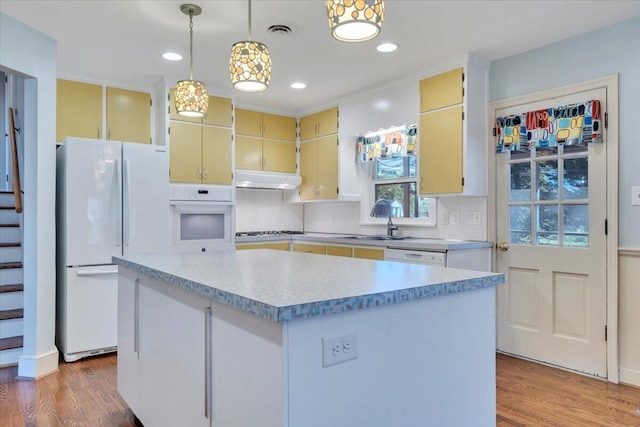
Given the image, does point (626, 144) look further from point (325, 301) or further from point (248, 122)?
point (248, 122)

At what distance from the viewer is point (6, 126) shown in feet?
18.4

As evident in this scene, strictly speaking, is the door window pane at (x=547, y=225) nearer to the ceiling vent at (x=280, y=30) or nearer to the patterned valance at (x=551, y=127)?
the patterned valance at (x=551, y=127)

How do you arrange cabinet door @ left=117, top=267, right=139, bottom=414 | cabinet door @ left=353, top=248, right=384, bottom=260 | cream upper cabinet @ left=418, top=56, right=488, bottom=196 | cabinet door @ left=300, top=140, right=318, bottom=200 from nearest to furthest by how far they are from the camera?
cabinet door @ left=117, top=267, right=139, bottom=414, cream upper cabinet @ left=418, top=56, right=488, bottom=196, cabinet door @ left=353, top=248, right=384, bottom=260, cabinet door @ left=300, top=140, right=318, bottom=200

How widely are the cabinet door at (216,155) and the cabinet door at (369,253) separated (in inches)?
62.0

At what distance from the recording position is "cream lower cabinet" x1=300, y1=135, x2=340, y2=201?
4.87 meters

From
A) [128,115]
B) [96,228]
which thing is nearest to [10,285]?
[96,228]

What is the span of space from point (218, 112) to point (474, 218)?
2756 mm

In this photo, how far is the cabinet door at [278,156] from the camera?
5129mm

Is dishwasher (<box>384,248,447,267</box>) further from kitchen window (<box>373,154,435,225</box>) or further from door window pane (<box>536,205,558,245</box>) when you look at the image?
door window pane (<box>536,205,558,245</box>)

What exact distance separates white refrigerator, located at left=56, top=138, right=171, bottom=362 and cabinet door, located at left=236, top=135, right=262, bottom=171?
1.32 metres

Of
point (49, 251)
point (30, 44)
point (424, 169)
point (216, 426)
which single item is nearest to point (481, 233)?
point (424, 169)

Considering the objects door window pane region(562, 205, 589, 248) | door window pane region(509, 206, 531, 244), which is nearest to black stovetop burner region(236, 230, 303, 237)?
door window pane region(509, 206, 531, 244)

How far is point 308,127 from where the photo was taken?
17.3 feet

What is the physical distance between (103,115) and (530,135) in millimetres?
3788
